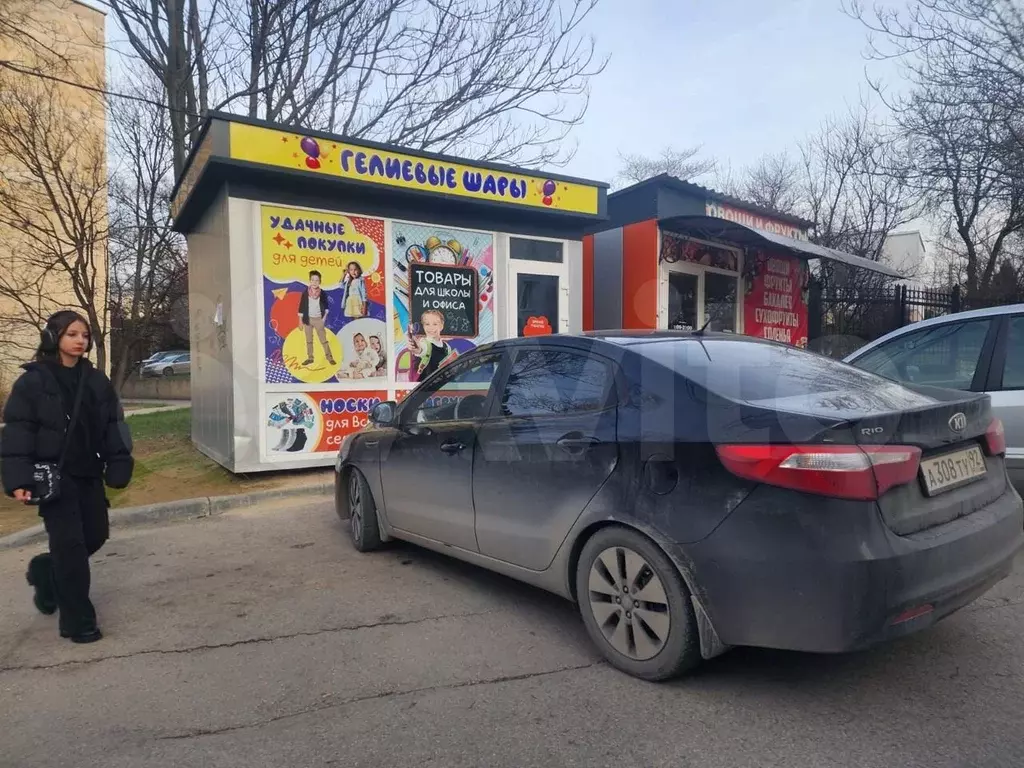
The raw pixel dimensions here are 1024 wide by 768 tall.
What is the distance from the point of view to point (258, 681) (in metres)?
3.12

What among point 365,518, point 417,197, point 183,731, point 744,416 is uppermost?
point 417,197

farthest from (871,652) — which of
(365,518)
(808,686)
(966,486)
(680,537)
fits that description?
(365,518)

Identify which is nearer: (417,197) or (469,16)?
(417,197)

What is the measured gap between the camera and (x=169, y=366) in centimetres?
3025

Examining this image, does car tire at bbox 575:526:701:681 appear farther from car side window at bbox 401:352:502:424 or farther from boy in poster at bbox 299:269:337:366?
boy in poster at bbox 299:269:337:366

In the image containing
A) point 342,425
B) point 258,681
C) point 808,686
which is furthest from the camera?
point 342,425

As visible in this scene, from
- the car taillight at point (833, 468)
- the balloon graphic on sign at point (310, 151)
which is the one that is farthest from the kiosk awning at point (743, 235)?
the car taillight at point (833, 468)

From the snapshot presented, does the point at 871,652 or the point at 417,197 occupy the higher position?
the point at 417,197

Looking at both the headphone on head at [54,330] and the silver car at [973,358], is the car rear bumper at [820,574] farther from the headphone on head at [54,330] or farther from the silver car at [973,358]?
the headphone on head at [54,330]

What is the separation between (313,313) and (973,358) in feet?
20.5

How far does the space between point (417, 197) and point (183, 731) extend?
6550 millimetres

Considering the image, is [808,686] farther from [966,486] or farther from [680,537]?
[966,486]

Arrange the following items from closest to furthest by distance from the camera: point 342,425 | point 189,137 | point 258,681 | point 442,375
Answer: point 258,681, point 442,375, point 342,425, point 189,137

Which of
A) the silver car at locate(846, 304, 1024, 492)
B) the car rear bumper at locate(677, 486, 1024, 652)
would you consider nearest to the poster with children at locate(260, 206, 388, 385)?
the silver car at locate(846, 304, 1024, 492)
